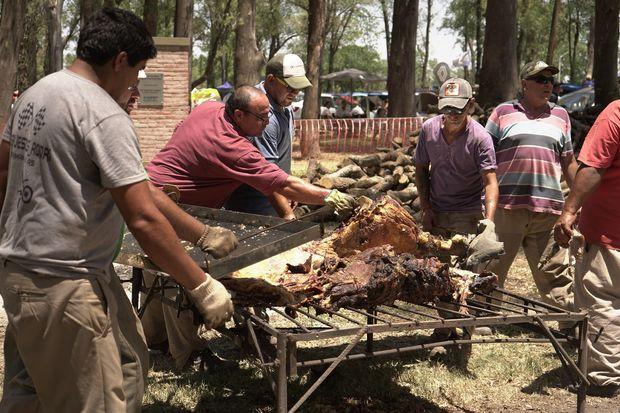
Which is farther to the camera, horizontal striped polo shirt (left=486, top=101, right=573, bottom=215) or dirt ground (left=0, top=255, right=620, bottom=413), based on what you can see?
horizontal striped polo shirt (left=486, top=101, right=573, bottom=215)

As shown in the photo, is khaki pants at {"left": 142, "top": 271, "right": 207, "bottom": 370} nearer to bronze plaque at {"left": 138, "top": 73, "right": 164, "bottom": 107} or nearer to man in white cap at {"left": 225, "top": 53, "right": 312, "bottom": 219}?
man in white cap at {"left": 225, "top": 53, "right": 312, "bottom": 219}

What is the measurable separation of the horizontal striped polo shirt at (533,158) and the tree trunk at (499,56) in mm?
8148

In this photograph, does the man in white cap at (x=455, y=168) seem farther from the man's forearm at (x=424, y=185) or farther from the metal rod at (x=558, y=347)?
the metal rod at (x=558, y=347)

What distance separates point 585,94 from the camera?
97.1ft

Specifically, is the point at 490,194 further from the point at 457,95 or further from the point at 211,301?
the point at 211,301

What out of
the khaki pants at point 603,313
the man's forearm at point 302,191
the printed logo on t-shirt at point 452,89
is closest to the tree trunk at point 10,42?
the printed logo on t-shirt at point 452,89

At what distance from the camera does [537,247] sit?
6.68 m

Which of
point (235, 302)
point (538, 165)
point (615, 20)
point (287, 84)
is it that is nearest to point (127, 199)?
point (235, 302)

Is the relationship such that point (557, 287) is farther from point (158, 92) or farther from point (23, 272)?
point (158, 92)

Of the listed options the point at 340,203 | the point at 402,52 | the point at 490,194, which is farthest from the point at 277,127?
the point at 402,52

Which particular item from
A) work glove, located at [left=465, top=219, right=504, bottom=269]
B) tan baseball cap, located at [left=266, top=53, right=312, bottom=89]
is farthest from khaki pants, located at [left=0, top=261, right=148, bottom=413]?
tan baseball cap, located at [left=266, top=53, right=312, bottom=89]

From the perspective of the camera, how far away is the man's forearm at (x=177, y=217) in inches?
139

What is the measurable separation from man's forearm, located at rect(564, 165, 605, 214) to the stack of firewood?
21.9ft

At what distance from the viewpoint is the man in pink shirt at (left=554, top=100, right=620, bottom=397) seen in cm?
536
